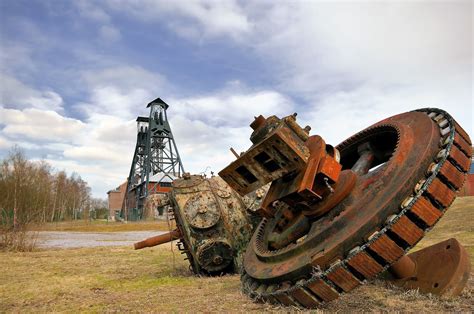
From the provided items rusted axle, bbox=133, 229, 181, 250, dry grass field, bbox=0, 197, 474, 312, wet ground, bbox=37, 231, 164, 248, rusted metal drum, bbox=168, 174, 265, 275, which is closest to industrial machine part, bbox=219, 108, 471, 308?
dry grass field, bbox=0, 197, 474, 312

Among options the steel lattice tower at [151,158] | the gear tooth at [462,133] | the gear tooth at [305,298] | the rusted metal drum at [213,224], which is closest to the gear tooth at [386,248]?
the gear tooth at [305,298]

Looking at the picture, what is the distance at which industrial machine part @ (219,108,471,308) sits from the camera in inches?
159

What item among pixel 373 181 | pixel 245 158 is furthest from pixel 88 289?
pixel 373 181

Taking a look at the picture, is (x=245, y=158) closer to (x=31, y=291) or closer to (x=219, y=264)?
(x=219, y=264)

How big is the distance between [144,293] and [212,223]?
7.96ft

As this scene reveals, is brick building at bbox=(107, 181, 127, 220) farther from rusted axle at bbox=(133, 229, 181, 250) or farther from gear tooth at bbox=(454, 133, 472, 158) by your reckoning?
gear tooth at bbox=(454, 133, 472, 158)

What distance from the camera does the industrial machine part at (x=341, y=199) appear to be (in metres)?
4.03

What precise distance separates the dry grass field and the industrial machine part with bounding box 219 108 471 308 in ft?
1.49

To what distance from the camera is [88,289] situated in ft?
25.1

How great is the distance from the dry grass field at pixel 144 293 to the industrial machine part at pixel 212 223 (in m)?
0.47

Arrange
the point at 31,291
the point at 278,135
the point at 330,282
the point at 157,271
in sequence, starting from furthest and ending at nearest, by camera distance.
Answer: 1. the point at 157,271
2. the point at 31,291
3. the point at 278,135
4. the point at 330,282

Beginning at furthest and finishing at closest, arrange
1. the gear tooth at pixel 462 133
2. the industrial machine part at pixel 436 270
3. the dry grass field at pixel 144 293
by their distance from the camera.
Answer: the industrial machine part at pixel 436 270 → the dry grass field at pixel 144 293 → the gear tooth at pixel 462 133

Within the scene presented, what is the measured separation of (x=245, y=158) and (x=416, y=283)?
3223 mm

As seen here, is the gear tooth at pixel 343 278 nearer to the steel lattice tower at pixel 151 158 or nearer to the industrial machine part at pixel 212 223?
the industrial machine part at pixel 212 223
